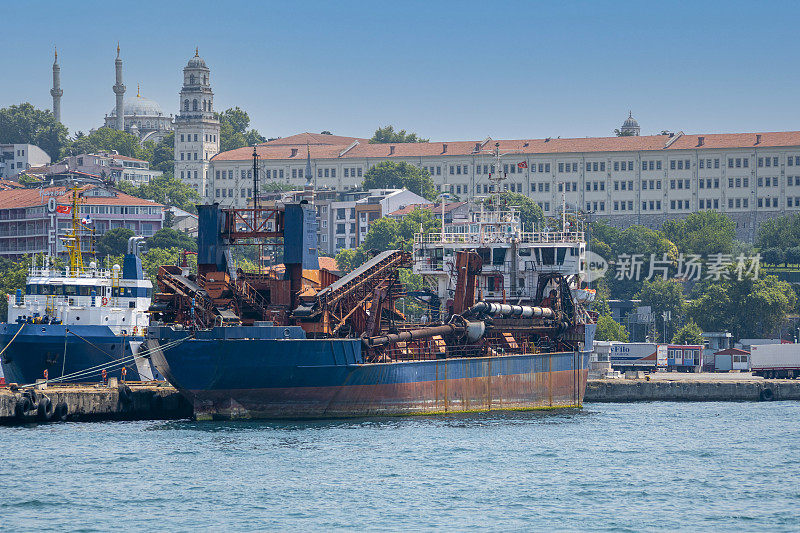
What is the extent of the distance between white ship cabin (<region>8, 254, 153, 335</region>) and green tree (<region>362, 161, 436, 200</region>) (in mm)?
122896

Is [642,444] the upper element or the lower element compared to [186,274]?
lower

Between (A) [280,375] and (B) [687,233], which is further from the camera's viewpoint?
(B) [687,233]

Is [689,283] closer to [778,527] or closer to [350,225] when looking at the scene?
[350,225]

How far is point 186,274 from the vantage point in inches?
2400

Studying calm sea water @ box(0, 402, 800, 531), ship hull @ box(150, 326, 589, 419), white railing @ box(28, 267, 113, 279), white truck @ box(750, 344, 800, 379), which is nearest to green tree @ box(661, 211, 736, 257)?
white truck @ box(750, 344, 800, 379)

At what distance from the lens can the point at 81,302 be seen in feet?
214

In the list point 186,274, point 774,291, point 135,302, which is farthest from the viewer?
point 774,291

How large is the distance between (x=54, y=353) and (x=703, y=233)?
115 m

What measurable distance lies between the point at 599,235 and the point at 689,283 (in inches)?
664

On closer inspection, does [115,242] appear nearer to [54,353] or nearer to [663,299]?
[663,299]

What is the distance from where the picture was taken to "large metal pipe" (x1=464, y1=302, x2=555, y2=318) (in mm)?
61181

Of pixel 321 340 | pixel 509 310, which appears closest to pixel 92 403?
pixel 321 340

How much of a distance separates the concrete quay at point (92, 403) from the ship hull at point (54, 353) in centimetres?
353

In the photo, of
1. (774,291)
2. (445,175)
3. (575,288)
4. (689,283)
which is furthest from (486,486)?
(445,175)
